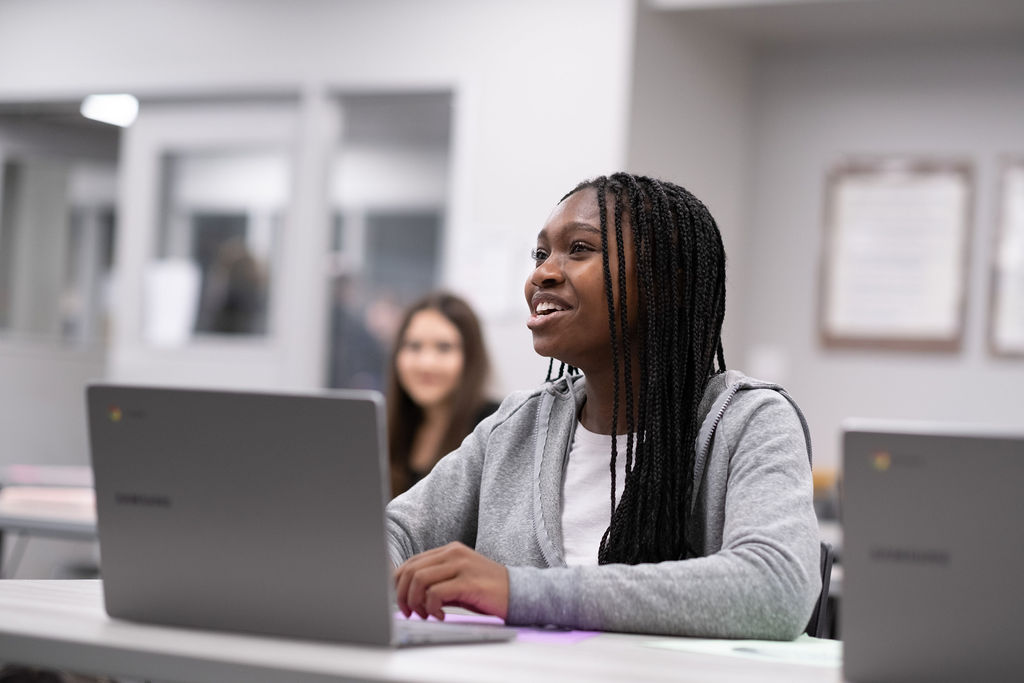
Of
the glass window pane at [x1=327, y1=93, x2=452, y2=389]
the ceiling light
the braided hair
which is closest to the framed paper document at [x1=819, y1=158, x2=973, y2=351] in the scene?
the ceiling light

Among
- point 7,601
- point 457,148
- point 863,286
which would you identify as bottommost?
point 7,601

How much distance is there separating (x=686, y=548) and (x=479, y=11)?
3505 millimetres

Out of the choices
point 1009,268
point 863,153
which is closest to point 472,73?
point 863,153

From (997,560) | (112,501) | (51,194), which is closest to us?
(997,560)

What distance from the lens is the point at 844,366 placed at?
4926mm

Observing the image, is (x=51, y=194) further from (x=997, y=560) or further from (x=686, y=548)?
(x=997, y=560)

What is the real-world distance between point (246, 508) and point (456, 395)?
2.55m

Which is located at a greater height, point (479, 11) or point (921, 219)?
point (479, 11)

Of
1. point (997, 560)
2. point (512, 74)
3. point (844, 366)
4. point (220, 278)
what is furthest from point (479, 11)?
point (997, 560)

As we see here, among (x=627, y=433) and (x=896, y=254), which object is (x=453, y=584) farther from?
(x=896, y=254)

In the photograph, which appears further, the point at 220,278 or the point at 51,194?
the point at 51,194

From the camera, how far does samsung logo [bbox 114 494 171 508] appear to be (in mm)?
1236

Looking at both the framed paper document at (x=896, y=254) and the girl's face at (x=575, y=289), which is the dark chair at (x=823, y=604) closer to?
the girl's face at (x=575, y=289)

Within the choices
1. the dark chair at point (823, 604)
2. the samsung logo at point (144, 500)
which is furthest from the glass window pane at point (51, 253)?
the samsung logo at point (144, 500)
